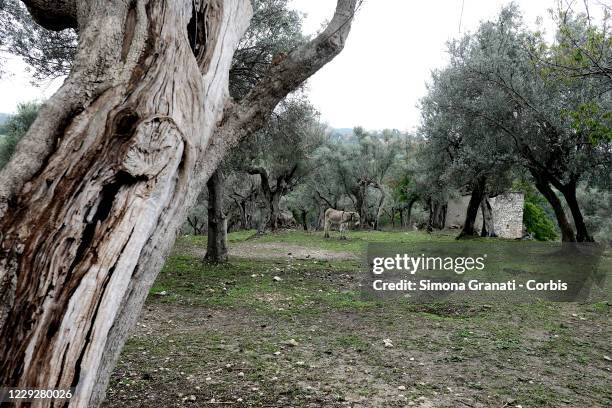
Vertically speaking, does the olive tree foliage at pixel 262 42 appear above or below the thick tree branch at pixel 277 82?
above

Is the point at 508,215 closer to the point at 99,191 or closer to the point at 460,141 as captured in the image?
the point at 460,141

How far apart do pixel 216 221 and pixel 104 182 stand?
10.0 meters

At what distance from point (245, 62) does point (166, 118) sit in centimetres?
897

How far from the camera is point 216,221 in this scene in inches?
467

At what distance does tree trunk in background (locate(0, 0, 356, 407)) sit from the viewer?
1.72m

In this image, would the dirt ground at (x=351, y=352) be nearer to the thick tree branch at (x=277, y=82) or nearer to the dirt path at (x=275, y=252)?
the thick tree branch at (x=277, y=82)

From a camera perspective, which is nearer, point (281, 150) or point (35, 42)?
point (35, 42)

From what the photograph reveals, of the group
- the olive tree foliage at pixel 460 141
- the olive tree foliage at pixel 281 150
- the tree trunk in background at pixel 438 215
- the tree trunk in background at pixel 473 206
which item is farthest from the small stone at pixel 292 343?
the tree trunk in background at pixel 438 215

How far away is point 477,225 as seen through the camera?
31.9 m

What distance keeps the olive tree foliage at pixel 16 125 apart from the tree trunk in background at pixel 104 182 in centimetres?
2176

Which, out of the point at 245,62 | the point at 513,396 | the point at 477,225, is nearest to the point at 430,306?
the point at 513,396

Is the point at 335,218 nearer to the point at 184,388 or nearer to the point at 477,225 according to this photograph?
the point at 477,225

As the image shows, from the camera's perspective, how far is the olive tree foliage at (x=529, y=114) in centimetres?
1238

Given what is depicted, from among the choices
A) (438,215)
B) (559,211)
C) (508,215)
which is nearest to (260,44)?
(559,211)
